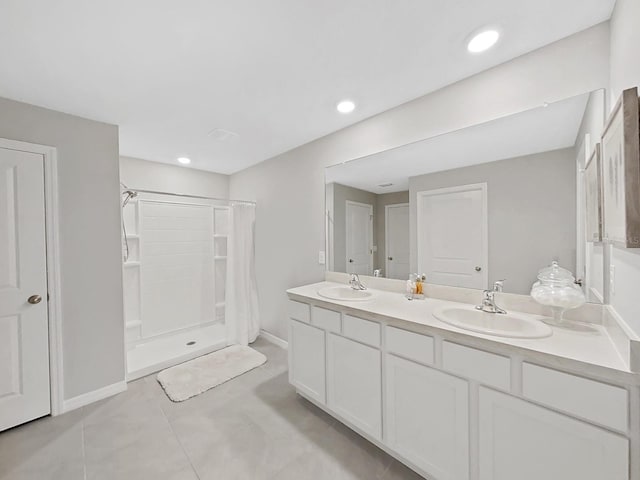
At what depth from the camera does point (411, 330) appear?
1.44 metres

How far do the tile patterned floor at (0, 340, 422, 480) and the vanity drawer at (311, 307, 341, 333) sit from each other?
71 cm

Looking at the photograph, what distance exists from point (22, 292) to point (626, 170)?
3.35 m

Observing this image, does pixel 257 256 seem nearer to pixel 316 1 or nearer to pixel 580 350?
pixel 316 1

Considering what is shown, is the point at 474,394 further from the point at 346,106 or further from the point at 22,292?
the point at 22,292

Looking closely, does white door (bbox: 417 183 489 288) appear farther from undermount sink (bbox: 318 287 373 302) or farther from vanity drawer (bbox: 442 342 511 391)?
vanity drawer (bbox: 442 342 511 391)

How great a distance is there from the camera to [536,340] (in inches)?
44.5

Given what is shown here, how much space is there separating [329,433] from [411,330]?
102 cm

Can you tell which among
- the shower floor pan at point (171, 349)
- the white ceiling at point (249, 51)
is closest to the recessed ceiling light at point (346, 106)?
the white ceiling at point (249, 51)

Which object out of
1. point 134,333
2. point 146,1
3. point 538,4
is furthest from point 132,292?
point 538,4

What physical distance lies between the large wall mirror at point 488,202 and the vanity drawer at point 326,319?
66 centimetres

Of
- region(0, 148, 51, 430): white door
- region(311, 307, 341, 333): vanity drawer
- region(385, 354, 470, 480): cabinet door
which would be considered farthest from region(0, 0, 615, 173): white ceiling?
region(385, 354, 470, 480): cabinet door

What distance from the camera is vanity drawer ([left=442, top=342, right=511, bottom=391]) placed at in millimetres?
1143

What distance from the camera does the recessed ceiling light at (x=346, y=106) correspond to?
79.2 inches

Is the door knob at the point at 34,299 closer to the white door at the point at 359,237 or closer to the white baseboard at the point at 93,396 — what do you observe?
the white baseboard at the point at 93,396
